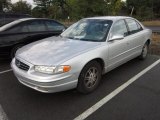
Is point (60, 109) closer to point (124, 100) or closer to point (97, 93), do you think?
point (97, 93)

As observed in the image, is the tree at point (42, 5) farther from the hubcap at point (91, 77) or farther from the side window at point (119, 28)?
the hubcap at point (91, 77)

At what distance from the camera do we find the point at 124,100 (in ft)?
12.9

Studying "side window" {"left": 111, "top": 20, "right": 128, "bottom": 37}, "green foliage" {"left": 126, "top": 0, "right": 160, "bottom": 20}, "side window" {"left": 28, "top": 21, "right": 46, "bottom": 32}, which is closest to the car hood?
"side window" {"left": 111, "top": 20, "right": 128, "bottom": 37}

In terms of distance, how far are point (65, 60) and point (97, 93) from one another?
3.61 feet

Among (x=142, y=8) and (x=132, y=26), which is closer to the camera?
(x=132, y=26)

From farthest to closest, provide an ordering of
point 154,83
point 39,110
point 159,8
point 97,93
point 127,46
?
point 159,8, point 127,46, point 154,83, point 97,93, point 39,110

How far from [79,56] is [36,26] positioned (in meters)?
3.77

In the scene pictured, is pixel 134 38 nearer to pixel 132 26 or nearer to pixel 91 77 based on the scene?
pixel 132 26

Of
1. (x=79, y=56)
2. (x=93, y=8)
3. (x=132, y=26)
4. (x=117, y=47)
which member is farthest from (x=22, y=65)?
(x=93, y=8)

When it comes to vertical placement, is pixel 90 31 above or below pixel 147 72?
above

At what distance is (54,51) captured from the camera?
4059 millimetres

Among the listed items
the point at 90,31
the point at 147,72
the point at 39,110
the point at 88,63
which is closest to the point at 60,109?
the point at 39,110

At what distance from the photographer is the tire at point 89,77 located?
3967 millimetres

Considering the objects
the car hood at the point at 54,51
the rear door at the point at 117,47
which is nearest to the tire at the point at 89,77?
the car hood at the point at 54,51
